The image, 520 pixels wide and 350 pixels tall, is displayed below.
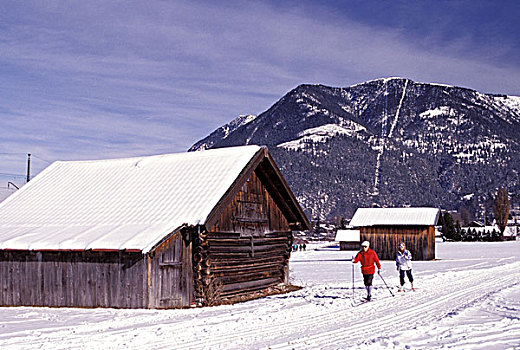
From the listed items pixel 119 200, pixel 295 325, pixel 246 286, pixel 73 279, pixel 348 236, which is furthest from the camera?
pixel 348 236

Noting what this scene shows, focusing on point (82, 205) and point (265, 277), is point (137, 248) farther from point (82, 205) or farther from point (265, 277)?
point (265, 277)

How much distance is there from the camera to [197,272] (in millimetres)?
21000

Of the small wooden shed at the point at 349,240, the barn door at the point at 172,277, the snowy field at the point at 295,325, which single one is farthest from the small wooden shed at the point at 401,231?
the barn door at the point at 172,277

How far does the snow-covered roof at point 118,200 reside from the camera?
20438mm

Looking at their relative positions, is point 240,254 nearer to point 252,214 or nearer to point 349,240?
point 252,214

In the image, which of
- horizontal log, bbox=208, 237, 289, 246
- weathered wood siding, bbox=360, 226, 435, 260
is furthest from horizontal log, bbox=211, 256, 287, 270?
weathered wood siding, bbox=360, 226, 435, 260

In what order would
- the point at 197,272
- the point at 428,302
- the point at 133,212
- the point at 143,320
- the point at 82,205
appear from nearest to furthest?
1. the point at 143,320
2. the point at 428,302
3. the point at 197,272
4. the point at 133,212
5. the point at 82,205

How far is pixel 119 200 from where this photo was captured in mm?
23891

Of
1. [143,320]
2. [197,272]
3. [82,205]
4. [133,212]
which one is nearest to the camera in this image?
[143,320]

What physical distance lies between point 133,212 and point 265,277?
21.3 ft

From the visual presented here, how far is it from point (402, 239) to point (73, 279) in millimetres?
43318

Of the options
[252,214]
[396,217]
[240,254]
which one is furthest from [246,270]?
[396,217]

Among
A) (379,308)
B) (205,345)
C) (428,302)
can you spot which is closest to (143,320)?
(205,345)

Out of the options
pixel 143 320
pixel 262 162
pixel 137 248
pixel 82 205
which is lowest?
pixel 143 320
